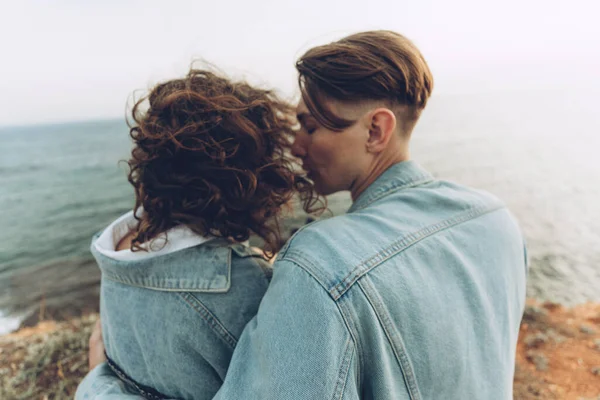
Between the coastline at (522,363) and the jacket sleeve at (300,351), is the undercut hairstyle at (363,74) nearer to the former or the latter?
the jacket sleeve at (300,351)

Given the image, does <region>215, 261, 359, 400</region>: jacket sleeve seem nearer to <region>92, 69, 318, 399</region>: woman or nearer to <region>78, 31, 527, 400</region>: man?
<region>78, 31, 527, 400</region>: man

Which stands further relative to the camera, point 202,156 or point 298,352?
point 202,156

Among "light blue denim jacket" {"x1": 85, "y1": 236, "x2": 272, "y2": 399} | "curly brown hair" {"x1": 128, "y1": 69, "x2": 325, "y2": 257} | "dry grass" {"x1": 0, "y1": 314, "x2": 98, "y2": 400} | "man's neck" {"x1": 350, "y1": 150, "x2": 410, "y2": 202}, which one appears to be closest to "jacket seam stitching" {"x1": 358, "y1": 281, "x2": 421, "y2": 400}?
"light blue denim jacket" {"x1": 85, "y1": 236, "x2": 272, "y2": 399}

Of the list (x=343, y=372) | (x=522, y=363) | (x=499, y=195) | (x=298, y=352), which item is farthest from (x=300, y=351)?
(x=499, y=195)

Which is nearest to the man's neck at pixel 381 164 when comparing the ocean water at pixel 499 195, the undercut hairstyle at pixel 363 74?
the undercut hairstyle at pixel 363 74

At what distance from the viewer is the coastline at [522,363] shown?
3.74 meters

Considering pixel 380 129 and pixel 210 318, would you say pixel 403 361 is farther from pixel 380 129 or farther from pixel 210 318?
pixel 380 129

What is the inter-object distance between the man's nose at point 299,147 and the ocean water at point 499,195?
751 millimetres

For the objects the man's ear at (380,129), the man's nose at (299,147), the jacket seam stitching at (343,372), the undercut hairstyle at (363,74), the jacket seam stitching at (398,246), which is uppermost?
the undercut hairstyle at (363,74)

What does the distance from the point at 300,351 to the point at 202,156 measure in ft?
2.52

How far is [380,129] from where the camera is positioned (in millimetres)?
1569

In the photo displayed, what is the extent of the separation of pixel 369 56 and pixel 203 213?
0.86 metres

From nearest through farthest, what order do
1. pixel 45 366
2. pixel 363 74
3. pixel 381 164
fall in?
pixel 363 74 < pixel 381 164 < pixel 45 366

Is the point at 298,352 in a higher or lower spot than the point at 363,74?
lower
